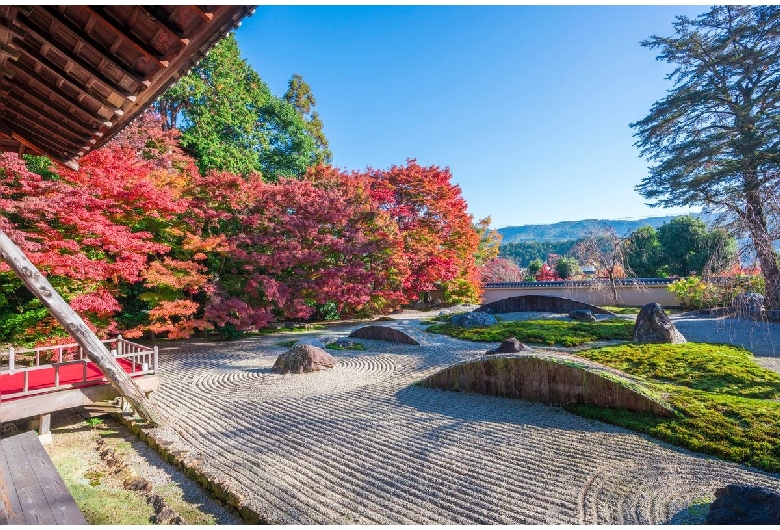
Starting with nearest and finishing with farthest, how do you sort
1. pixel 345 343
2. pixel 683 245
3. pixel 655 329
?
pixel 655 329
pixel 345 343
pixel 683 245

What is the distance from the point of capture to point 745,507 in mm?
2715

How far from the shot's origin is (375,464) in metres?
4.15

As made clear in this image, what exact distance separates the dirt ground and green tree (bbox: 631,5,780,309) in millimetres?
13686

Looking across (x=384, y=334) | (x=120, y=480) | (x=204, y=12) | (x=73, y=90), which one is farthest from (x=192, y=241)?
(x=204, y=12)

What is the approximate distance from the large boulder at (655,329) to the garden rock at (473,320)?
476cm

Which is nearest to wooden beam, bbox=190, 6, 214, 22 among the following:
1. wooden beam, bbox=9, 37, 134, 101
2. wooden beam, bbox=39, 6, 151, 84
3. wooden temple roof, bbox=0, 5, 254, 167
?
wooden temple roof, bbox=0, 5, 254, 167

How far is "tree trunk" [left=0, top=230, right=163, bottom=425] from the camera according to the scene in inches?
165

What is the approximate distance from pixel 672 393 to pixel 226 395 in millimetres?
6950

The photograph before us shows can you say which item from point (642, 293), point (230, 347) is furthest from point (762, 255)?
point (642, 293)

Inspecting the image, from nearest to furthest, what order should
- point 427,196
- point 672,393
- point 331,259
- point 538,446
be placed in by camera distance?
point 538,446
point 672,393
point 331,259
point 427,196

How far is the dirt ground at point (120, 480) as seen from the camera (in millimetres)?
3523

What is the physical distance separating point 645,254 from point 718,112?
13.5m

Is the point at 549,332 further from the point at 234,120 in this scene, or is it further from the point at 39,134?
the point at 234,120

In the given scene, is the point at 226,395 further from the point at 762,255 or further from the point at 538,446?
the point at 762,255
